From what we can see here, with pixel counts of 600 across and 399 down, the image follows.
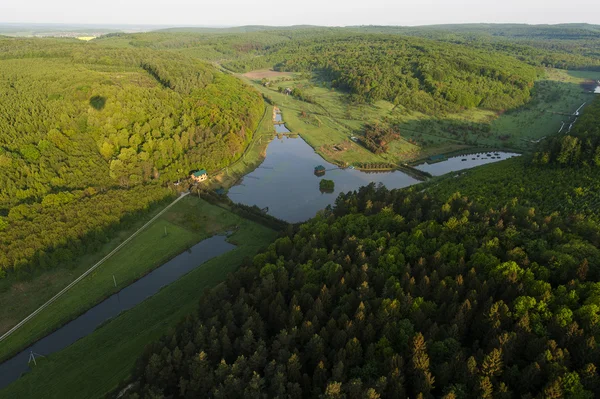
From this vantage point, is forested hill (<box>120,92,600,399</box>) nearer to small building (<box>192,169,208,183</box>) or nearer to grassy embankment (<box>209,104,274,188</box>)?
small building (<box>192,169,208,183</box>)

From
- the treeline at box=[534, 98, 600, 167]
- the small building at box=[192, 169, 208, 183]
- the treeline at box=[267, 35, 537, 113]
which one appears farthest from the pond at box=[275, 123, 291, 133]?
the treeline at box=[534, 98, 600, 167]

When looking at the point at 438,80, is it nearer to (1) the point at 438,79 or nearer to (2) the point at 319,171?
(1) the point at 438,79

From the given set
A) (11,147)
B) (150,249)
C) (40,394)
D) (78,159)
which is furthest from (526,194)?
(11,147)

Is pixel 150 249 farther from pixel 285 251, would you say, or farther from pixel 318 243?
pixel 318 243

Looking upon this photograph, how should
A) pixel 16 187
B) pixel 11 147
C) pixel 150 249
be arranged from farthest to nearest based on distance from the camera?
pixel 11 147 < pixel 16 187 < pixel 150 249

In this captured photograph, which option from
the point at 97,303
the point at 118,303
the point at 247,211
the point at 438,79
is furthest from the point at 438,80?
the point at 97,303

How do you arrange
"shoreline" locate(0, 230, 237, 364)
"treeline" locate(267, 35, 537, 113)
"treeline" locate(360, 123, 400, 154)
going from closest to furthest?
1. "shoreline" locate(0, 230, 237, 364)
2. "treeline" locate(360, 123, 400, 154)
3. "treeline" locate(267, 35, 537, 113)
